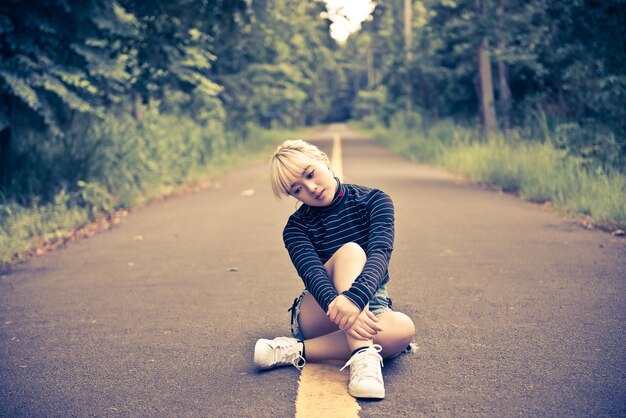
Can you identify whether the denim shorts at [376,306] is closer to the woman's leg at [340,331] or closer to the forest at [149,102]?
the woman's leg at [340,331]

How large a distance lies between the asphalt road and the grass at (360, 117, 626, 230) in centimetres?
42

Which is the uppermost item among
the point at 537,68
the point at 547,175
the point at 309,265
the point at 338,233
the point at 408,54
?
the point at 408,54

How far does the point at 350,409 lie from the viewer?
3191 mm

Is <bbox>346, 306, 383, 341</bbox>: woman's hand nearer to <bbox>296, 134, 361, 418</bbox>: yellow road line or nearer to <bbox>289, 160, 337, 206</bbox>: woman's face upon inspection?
<bbox>296, 134, 361, 418</bbox>: yellow road line

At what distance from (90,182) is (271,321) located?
→ 22.6 ft

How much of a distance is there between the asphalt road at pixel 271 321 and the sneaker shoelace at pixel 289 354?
2.6 inches

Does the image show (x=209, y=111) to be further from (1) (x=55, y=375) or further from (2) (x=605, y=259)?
(1) (x=55, y=375)

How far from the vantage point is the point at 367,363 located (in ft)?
10.9

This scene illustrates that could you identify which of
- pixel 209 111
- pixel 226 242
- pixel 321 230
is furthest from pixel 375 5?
pixel 321 230

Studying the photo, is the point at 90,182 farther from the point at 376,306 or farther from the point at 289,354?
the point at 376,306

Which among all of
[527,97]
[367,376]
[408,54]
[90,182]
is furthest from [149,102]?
[408,54]

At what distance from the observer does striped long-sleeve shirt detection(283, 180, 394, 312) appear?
3562 millimetres

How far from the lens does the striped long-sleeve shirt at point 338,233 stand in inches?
140

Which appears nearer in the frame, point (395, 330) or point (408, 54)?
point (395, 330)
